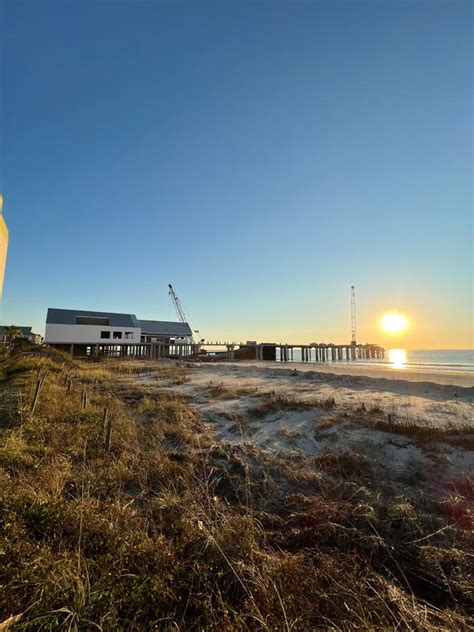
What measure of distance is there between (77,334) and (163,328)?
53.2 ft

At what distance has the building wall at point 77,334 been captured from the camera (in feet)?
164

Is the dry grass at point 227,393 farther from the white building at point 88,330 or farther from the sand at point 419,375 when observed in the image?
the white building at point 88,330

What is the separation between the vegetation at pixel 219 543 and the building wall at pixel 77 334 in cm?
4936

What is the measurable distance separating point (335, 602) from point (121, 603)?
1726 mm

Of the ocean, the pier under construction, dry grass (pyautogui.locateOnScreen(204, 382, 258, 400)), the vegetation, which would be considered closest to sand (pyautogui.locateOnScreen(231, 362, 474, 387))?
the ocean

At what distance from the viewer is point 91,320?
5325cm

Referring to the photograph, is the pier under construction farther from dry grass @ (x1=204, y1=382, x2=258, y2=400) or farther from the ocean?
dry grass @ (x1=204, y1=382, x2=258, y2=400)

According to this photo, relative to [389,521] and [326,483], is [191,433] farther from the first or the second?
[389,521]

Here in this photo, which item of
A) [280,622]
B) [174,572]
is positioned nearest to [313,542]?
[280,622]

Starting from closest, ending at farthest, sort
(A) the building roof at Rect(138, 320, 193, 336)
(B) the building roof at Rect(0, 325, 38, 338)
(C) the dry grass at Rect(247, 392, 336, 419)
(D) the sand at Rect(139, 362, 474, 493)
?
1. (D) the sand at Rect(139, 362, 474, 493)
2. (C) the dry grass at Rect(247, 392, 336, 419)
3. (B) the building roof at Rect(0, 325, 38, 338)
4. (A) the building roof at Rect(138, 320, 193, 336)

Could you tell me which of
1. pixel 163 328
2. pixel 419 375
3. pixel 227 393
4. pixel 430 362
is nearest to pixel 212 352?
pixel 163 328

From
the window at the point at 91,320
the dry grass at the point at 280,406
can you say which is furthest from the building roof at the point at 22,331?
the dry grass at the point at 280,406

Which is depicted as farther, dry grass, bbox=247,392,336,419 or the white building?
the white building

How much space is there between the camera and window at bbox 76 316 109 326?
52.3 m
